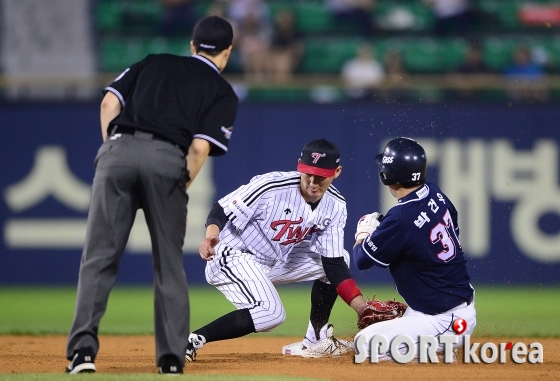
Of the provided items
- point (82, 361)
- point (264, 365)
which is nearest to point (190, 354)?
point (264, 365)

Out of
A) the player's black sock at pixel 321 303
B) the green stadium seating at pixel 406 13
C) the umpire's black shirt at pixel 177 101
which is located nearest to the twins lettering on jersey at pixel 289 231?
the player's black sock at pixel 321 303

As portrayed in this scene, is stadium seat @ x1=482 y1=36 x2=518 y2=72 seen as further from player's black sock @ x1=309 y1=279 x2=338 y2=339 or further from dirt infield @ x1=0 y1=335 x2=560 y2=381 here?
player's black sock @ x1=309 y1=279 x2=338 y2=339

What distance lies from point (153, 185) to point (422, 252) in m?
1.76

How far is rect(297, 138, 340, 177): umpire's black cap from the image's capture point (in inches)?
229

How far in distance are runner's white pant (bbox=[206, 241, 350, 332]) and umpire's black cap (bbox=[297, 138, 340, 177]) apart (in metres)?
0.69

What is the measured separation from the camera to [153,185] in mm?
4613


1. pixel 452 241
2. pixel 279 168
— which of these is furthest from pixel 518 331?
pixel 279 168

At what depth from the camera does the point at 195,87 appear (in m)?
4.79

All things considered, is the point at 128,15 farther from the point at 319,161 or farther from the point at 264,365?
the point at 264,365

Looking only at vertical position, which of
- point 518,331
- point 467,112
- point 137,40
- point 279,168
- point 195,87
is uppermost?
point 137,40

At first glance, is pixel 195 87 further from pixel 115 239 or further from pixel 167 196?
pixel 115 239

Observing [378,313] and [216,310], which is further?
[216,310]

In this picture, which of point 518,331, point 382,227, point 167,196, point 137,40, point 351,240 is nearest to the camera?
point 167,196

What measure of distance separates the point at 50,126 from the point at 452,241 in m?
7.38
